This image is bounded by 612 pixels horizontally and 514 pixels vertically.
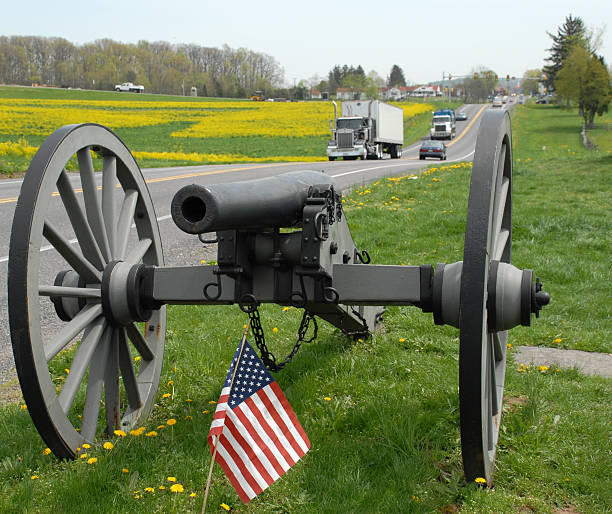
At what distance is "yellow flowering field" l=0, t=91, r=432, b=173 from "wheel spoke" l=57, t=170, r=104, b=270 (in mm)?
19657

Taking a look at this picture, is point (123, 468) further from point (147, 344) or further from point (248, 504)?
point (147, 344)

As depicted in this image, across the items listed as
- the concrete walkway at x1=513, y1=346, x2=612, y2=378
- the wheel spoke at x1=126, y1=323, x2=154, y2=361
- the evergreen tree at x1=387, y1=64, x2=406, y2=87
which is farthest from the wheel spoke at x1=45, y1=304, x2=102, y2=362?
the evergreen tree at x1=387, y1=64, x2=406, y2=87

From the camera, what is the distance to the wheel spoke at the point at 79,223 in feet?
11.0

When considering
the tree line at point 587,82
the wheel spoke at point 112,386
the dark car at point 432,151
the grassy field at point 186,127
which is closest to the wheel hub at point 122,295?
the wheel spoke at point 112,386

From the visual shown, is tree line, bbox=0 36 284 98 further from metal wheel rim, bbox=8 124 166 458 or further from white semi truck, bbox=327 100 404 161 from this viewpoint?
metal wheel rim, bbox=8 124 166 458

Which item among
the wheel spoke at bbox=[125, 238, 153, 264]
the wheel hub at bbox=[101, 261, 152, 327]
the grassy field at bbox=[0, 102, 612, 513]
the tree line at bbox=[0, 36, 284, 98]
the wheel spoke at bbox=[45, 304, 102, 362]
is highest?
the tree line at bbox=[0, 36, 284, 98]

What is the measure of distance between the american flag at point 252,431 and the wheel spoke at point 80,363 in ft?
2.30

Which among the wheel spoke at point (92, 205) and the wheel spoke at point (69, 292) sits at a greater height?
the wheel spoke at point (92, 205)

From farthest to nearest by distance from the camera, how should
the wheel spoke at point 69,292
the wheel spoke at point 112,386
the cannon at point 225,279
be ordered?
1. the wheel spoke at point 112,386
2. the wheel spoke at point 69,292
3. the cannon at point 225,279

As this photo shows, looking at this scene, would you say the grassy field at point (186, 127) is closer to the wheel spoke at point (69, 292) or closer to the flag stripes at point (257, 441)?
the wheel spoke at point (69, 292)

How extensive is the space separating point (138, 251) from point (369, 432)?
1.64 metres

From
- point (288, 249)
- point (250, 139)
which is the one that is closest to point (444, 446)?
point (288, 249)

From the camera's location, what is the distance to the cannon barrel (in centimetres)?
264

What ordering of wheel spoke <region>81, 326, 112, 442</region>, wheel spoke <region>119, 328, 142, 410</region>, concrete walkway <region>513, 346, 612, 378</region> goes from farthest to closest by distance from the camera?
1. concrete walkway <region>513, 346, 612, 378</region>
2. wheel spoke <region>119, 328, 142, 410</region>
3. wheel spoke <region>81, 326, 112, 442</region>
